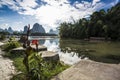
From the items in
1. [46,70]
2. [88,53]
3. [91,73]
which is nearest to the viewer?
[91,73]

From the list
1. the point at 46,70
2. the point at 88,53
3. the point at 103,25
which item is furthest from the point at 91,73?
the point at 103,25

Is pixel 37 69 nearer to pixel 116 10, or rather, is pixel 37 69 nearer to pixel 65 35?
pixel 116 10

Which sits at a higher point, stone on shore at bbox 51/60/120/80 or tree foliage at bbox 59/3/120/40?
tree foliage at bbox 59/3/120/40

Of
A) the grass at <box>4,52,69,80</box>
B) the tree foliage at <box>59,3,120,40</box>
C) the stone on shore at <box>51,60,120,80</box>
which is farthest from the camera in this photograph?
the tree foliage at <box>59,3,120,40</box>

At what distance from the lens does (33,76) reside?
439cm

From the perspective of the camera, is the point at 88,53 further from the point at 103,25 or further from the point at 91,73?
the point at 103,25

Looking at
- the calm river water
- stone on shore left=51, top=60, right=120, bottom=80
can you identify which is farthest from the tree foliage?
stone on shore left=51, top=60, right=120, bottom=80

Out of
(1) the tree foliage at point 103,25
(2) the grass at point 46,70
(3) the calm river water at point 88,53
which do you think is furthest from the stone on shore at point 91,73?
(1) the tree foliage at point 103,25

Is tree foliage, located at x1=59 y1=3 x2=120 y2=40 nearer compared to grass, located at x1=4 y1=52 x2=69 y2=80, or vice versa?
grass, located at x1=4 y1=52 x2=69 y2=80

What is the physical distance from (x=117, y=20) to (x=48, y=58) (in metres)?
46.1

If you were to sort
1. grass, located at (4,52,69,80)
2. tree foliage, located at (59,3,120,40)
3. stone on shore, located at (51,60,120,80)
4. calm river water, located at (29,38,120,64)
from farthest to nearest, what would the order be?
tree foliage, located at (59,3,120,40)
calm river water, located at (29,38,120,64)
grass, located at (4,52,69,80)
stone on shore, located at (51,60,120,80)

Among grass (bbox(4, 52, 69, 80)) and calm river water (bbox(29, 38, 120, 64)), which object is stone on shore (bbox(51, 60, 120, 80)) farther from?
calm river water (bbox(29, 38, 120, 64))

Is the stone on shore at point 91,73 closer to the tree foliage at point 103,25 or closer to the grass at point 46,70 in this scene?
the grass at point 46,70

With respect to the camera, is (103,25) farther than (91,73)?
Yes
